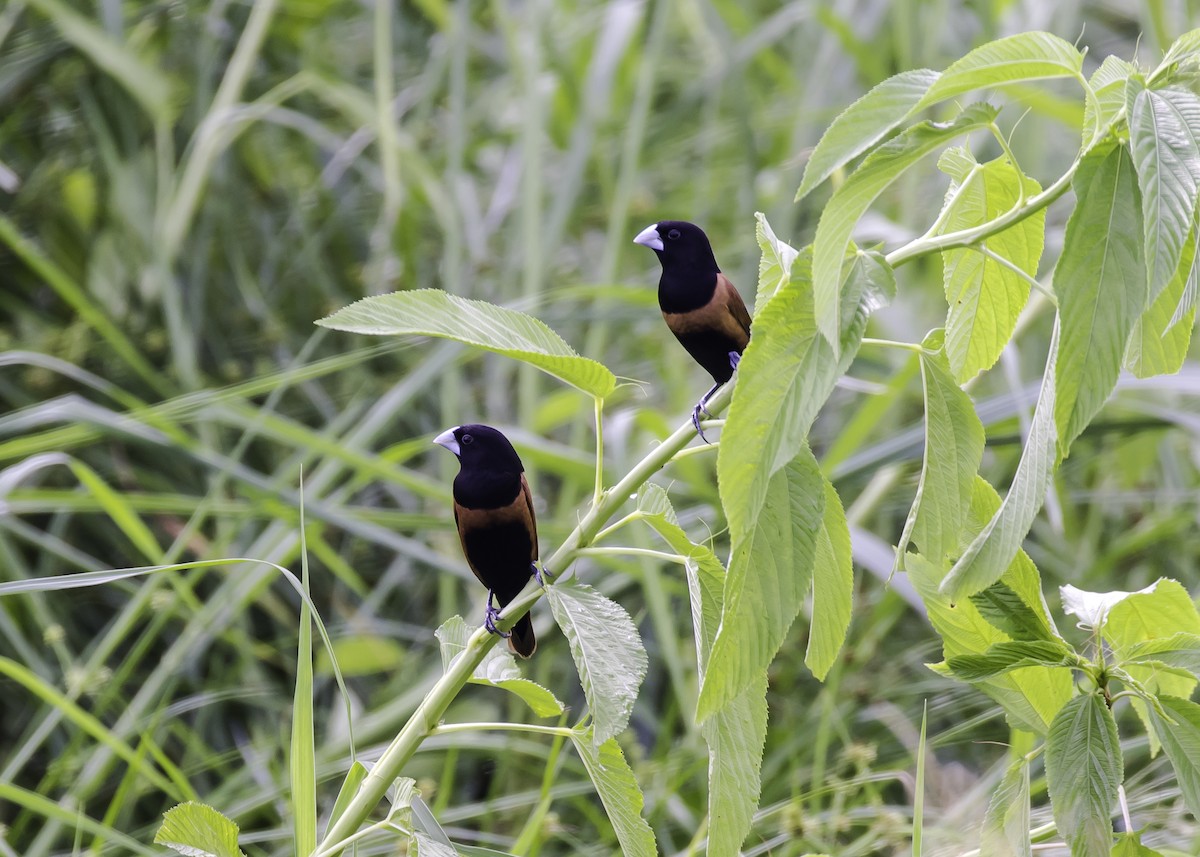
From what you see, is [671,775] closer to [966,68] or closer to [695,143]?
[966,68]

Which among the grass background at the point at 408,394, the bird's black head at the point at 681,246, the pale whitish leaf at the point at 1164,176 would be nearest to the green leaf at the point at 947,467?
the pale whitish leaf at the point at 1164,176

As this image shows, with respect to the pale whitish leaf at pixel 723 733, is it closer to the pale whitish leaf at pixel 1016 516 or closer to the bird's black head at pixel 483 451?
the pale whitish leaf at pixel 1016 516

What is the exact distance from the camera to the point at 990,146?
7.74ft

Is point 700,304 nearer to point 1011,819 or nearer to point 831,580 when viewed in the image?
point 831,580

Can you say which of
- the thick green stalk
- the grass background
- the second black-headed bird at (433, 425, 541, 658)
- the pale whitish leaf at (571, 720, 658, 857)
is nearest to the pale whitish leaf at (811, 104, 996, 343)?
the thick green stalk

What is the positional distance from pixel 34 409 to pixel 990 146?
173 cm

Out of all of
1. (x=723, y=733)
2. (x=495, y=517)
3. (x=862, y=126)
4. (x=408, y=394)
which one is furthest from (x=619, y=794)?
(x=408, y=394)

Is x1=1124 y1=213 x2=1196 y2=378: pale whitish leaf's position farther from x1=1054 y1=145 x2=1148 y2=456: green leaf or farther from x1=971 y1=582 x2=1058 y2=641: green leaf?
x1=971 y1=582 x2=1058 y2=641: green leaf

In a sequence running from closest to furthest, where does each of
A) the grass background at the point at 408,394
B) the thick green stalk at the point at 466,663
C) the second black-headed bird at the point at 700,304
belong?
the thick green stalk at the point at 466,663 → the second black-headed bird at the point at 700,304 → the grass background at the point at 408,394

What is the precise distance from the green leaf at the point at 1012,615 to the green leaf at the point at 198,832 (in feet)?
1.54

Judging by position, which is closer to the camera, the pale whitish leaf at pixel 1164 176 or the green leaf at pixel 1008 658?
the pale whitish leaf at pixel 1164 176

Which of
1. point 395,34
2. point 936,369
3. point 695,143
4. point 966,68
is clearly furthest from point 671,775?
point 395,34

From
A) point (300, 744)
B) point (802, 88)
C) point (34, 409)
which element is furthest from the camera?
point (802, 88)

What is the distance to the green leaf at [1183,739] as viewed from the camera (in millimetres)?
712
